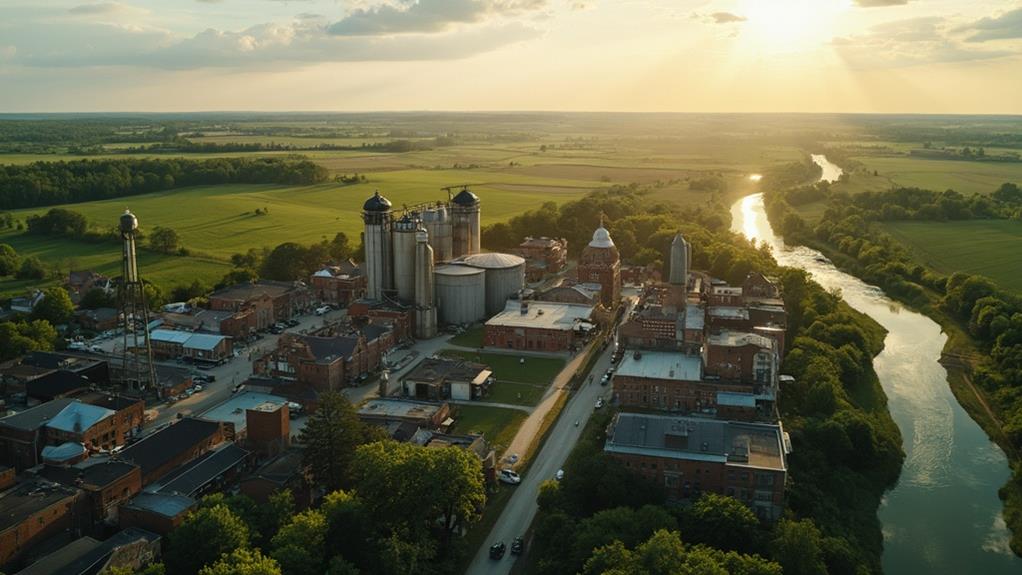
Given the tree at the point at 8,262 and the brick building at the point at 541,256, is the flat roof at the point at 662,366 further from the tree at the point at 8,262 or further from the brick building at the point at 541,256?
the tree at the point at 8,262

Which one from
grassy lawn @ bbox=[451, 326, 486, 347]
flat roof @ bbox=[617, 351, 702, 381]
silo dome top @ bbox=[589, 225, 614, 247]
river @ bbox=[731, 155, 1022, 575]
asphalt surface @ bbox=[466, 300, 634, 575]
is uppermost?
silo dome top @ bbox=[589, 225, 614, 247]

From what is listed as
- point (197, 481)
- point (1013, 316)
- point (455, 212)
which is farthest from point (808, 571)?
point (455, 212)

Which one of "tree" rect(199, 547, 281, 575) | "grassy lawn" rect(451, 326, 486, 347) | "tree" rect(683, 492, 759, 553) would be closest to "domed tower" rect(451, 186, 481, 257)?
"grassy lawn" rect(451, 326, 486, 347)

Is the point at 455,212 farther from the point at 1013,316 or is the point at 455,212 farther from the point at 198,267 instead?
the point at 1013,316

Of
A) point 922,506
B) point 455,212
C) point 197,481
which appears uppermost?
point 455,212

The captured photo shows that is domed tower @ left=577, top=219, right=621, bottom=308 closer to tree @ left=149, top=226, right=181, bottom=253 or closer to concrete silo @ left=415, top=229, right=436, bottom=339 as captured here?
concrete silo @ left=415, top=229, right=436, bottom=339

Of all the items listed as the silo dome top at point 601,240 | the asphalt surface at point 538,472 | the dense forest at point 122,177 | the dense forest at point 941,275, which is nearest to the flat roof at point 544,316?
the asphalt surface at point 538,472
